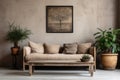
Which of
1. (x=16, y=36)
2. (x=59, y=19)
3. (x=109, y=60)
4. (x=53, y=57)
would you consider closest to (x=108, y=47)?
(x=109, y=60)

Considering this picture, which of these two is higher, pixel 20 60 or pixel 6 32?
pixel 6 32

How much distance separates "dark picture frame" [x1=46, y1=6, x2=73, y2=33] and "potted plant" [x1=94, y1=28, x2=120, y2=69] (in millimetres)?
1183

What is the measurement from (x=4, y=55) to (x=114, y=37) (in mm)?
3855

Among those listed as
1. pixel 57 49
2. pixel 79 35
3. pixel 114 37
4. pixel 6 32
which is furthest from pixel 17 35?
pixel 114 37

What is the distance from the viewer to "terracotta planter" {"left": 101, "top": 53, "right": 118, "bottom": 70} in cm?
891

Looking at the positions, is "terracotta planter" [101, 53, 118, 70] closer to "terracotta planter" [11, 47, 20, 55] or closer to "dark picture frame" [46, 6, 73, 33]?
"dark picture frame" [46, 6, 73, 33]

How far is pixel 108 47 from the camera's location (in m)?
8.95

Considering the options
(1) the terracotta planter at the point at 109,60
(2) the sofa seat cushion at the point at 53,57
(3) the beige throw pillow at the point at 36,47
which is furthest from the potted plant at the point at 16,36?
(1) the terracotta planter at the point at 109,60

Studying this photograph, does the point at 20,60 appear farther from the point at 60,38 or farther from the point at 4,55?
the point at 60,38

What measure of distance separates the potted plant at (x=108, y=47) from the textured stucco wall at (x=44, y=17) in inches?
22.3

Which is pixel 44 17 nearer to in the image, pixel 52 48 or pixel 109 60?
pixel 52 48

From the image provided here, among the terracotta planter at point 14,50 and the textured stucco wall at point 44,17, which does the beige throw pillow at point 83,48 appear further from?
the terracotta planter at point 14,50

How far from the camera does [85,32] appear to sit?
9648 mm

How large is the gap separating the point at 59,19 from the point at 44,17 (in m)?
0.53
